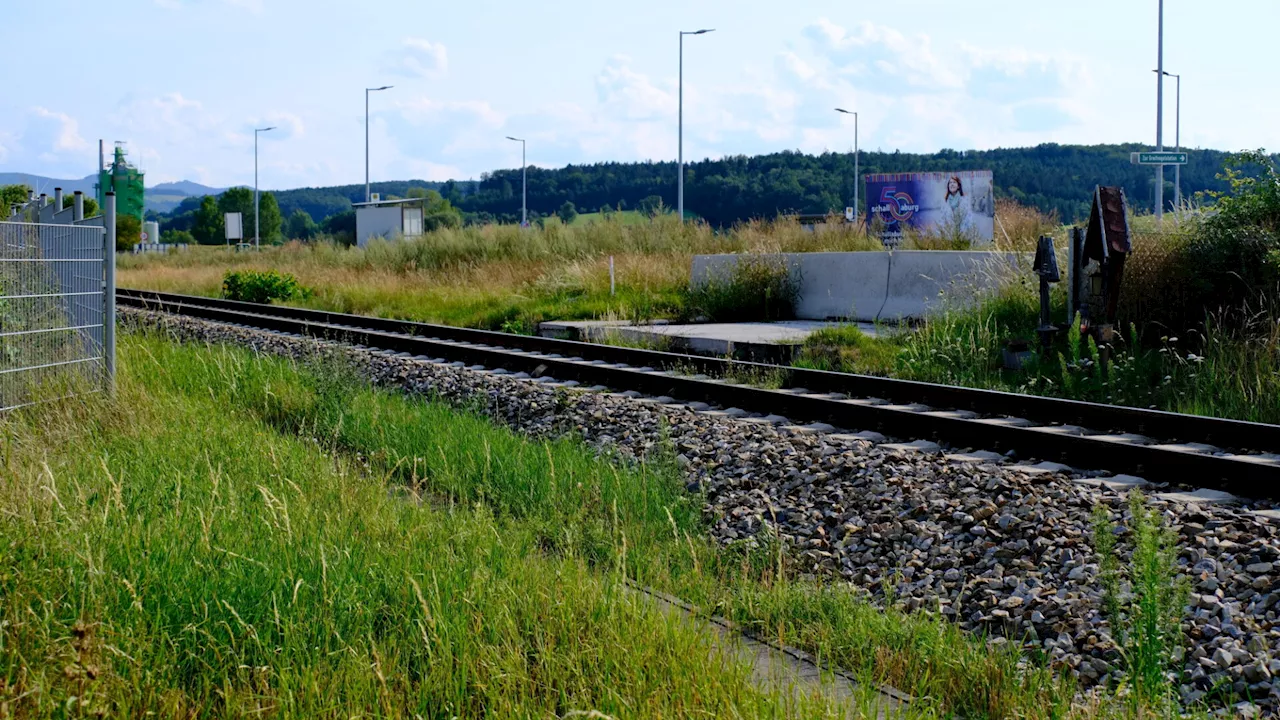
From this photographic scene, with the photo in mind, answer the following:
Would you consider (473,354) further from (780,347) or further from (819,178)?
(819,178)

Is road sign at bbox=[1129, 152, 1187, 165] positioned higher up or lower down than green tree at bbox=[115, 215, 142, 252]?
lower down

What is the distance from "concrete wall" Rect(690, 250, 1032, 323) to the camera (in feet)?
52.7

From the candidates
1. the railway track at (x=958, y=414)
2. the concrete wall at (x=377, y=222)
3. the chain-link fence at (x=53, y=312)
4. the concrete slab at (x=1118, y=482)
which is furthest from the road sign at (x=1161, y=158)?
the concrete wall at (x=377, y=222)

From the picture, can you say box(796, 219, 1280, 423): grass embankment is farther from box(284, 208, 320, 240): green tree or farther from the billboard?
box(284, 208, 320, 240): green tree

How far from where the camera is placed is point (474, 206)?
105 metres

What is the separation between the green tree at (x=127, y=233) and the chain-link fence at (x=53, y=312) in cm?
7954

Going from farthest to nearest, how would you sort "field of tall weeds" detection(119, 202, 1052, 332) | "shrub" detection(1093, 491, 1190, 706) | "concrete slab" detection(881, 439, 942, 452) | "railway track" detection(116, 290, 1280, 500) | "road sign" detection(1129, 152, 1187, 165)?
1. "road sign" detection(1129, 152, 1187, 165)
2. "field of tall weeds" detection(119, 202, 1052, 332)
3. "concrete slab" detection(881, 439, 942, 452)
4. "railway track" detection(116, 290, 1280, 500)
5. "shrub" detection(1093, 491, 1190, 706)

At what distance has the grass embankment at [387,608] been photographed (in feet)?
13.2

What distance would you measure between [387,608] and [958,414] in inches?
242

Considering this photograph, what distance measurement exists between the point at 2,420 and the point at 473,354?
6.79 meters

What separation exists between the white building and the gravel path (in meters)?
45.1

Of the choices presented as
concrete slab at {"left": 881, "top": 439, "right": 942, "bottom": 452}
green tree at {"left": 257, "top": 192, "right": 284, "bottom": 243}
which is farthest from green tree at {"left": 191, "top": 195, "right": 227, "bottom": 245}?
concrete slab at {"left": 881, "top": 439, "right": 942, "bottom": 452}

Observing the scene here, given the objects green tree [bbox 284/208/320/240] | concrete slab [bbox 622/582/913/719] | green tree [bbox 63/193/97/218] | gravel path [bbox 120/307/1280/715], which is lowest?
concrete slab [bbox 622/582/913/719]

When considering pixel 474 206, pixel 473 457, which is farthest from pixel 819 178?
pixel 473 457
